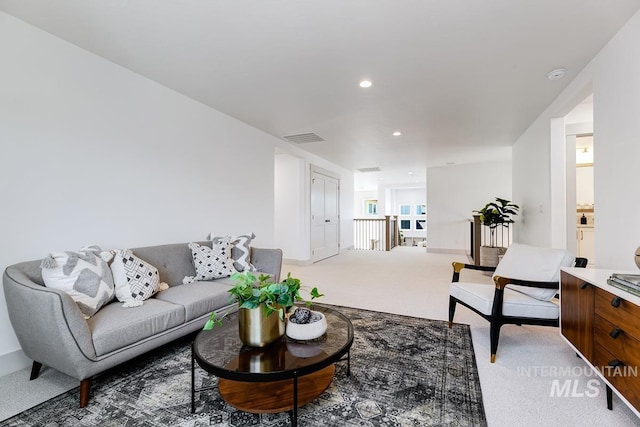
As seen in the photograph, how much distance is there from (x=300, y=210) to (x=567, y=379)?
480 centimetres

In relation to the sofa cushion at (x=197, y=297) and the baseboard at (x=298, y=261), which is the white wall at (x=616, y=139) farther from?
the baseboard at (x=298, y=261)

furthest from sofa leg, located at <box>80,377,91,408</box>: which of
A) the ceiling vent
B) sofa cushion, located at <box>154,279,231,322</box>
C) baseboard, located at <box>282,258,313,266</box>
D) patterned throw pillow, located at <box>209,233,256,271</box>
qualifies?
baseboard, located at <box>282,258,313,266</box>

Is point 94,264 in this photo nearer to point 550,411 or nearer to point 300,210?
point 550,411

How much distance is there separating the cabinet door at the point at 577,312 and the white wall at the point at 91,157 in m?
3.48

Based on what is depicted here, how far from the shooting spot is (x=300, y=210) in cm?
612

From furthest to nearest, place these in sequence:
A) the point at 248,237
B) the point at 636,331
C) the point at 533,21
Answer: the point at 248,237
the point at 533,21
the point at 636,331

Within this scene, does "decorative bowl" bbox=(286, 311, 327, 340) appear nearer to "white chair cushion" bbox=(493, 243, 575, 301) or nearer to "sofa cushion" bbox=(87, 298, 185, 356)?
"sofa cushion" bbox=(87, 298, 185, 356)

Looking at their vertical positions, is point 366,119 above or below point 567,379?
above

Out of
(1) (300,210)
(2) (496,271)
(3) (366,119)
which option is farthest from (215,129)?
(2) (496,271)

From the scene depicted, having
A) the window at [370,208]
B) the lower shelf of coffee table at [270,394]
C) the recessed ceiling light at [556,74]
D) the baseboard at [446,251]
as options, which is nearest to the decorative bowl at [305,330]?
the lower shelf of coffee table at [270,394]

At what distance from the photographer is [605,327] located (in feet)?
4.93

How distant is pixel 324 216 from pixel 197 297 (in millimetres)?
4764

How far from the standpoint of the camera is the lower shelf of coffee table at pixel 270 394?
146cm

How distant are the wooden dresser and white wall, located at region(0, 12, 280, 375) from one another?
3.49 m
